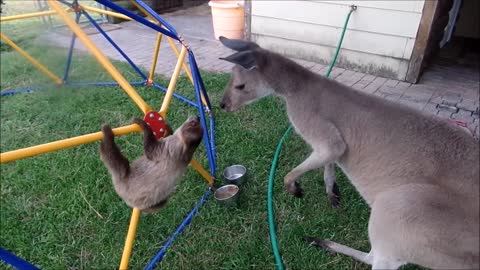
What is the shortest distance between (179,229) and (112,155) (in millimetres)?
1014

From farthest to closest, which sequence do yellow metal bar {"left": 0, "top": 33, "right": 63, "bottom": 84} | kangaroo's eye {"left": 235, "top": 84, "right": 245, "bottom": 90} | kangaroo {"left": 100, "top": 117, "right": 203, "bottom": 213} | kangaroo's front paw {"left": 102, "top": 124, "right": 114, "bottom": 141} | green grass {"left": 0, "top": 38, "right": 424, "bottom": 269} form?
yellow metal bar {"left": 0, "top": 33, "right": 63, "bottom": 84} → kangaroo's eye {"left": 235, "top": 84, "right": 245, "bottom": 90} → green grass {"left": 0, "top": 38, "right": 424, "bottom": 269} → kangaroo {"left": 100, "top": 117, "right": 203, "bottom": 213} → kangaroo's front paw {"left": 102, "top": 124, "right": 114, "bottom": 141}

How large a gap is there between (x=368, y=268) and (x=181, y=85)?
12.0 feet

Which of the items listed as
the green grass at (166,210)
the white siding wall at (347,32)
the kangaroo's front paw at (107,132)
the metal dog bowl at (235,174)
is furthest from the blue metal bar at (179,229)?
the white siding wall at (347,32)

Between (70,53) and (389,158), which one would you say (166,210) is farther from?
(70,53)

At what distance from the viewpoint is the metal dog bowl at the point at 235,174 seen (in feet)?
11.1

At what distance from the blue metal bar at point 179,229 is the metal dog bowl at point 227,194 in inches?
3.5

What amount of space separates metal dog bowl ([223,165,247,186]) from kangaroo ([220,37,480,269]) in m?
0.57

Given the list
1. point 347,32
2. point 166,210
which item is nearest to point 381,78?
point 347,32

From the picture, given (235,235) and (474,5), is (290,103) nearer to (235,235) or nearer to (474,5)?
(235,235)

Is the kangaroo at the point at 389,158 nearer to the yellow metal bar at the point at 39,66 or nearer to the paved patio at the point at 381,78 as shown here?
the yellow metal bar at the point at 39,66

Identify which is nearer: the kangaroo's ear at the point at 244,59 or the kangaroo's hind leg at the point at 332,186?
the kangaroo's ear at the point at 244,59

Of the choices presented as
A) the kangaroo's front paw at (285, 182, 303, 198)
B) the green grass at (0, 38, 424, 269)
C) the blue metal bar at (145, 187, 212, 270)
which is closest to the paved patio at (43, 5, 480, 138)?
the green grass at (0, 38, 424, 269)

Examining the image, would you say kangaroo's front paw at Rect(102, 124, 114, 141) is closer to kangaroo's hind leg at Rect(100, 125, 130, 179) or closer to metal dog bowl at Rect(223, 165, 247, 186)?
kangaroo's hind leg at Rect(100, 125, 130, 179)

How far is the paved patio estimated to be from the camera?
4875 millimetres
